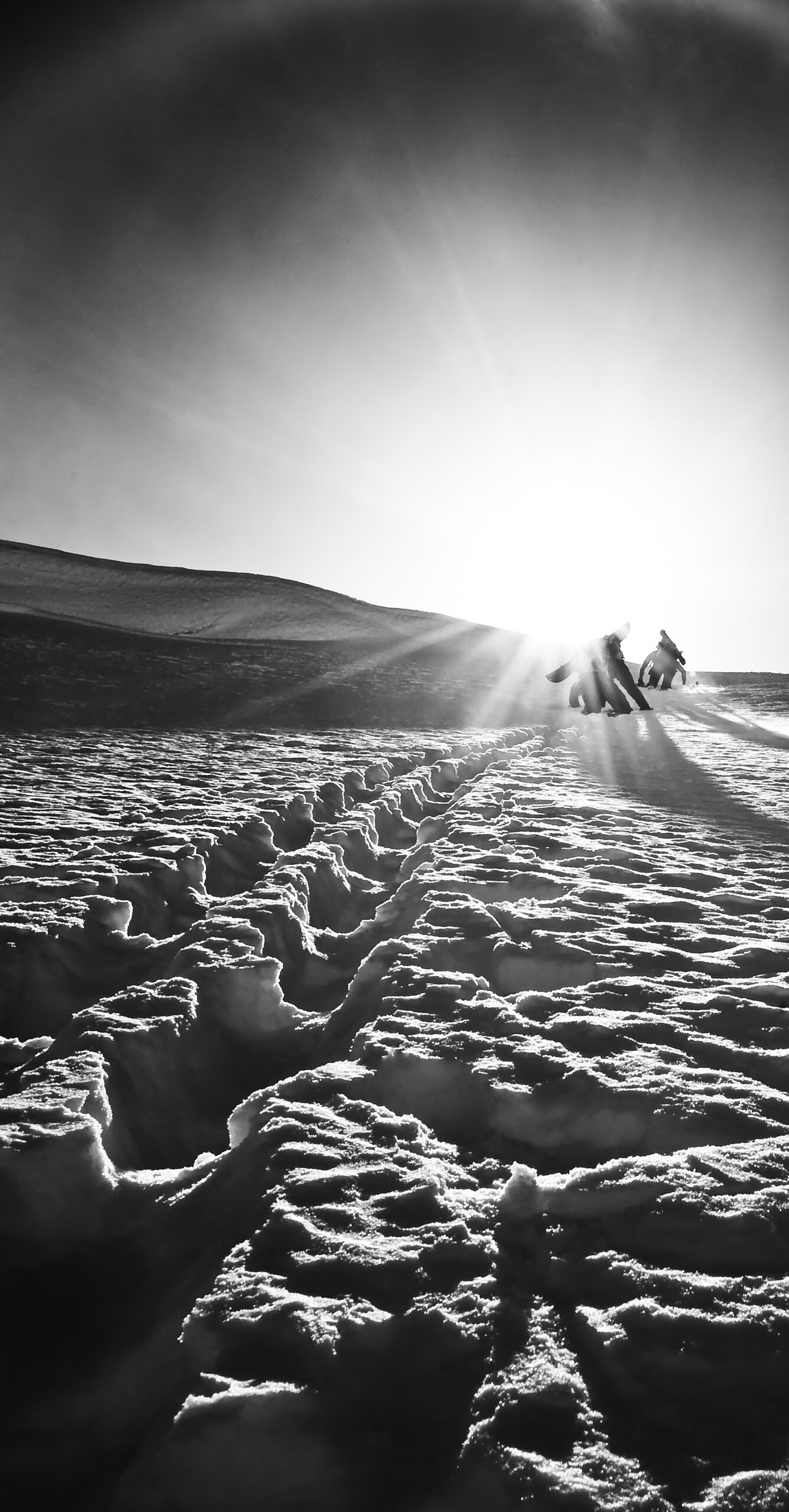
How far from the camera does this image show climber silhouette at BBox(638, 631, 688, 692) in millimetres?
22703

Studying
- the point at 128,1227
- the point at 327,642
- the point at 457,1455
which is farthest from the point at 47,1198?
the point at 327,642

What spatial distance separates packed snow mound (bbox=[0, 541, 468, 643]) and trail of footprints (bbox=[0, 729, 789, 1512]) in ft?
85.0

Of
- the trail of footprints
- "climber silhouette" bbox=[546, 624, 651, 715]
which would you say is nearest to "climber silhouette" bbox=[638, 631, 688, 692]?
"climber silhouette" bbox=[546, 624, 651, 715]

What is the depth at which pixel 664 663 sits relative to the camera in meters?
23.7

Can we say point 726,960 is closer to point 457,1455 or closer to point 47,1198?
point 457,1455

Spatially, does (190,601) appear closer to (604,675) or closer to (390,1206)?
(604,675)

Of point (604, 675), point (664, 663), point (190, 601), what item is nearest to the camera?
point (604, 675)

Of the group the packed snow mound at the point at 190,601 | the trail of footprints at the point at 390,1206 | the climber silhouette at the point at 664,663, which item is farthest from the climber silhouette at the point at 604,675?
the packed snow mound at the point at 190,601

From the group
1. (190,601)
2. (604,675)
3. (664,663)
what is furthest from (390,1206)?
(190,601)

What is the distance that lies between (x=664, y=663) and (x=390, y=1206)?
965 inches

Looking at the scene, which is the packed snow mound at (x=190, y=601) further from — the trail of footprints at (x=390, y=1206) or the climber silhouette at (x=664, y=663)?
the trail of footprints at (x=390, y=1206)

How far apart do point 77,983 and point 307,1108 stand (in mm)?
1112

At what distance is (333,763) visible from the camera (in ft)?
22.2

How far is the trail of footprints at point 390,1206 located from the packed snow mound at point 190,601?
85.0 feet
